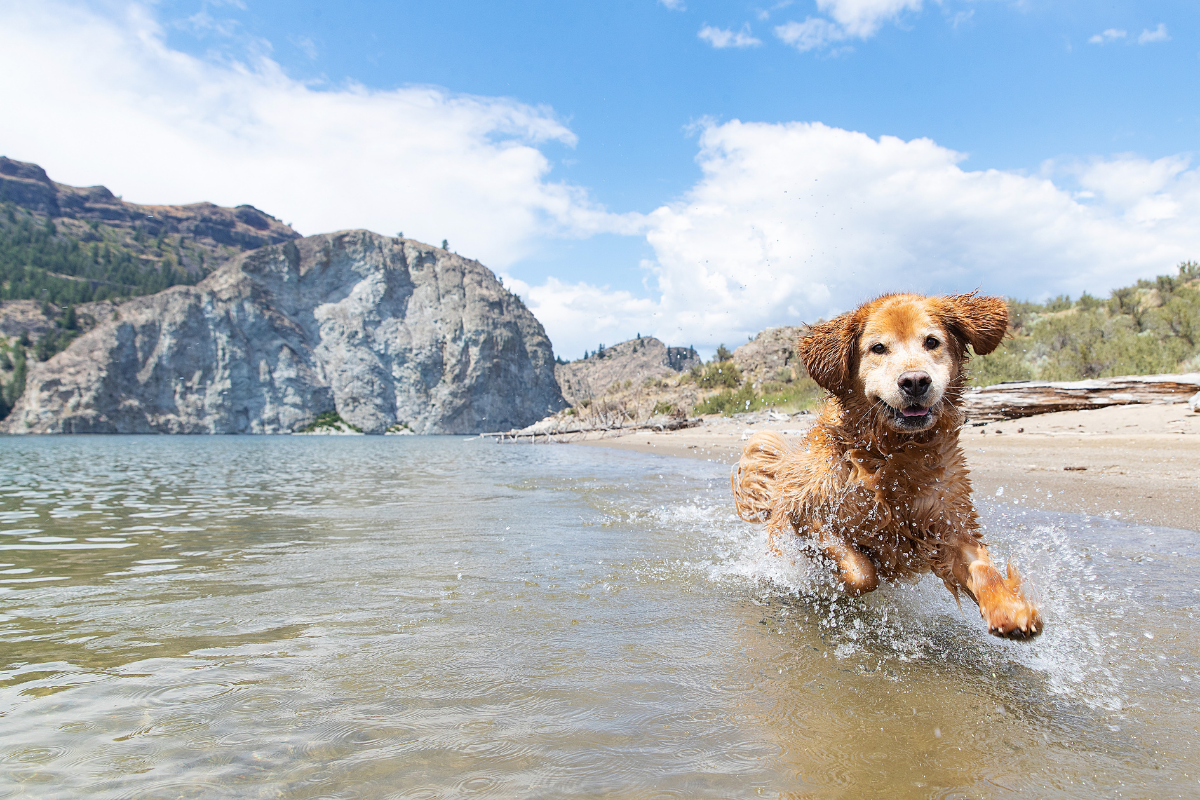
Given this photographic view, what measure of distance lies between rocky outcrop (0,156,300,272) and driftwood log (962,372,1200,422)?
17666 centimetres

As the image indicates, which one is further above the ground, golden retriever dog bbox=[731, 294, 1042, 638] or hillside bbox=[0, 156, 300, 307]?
hillside bbox=[0, 156, 300, 307]

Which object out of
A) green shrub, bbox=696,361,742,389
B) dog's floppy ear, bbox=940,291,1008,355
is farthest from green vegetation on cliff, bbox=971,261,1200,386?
green shrub, bbox=696,361,742,389

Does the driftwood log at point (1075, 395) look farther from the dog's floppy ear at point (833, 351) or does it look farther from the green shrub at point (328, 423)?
the green shrub at point (328, 423)

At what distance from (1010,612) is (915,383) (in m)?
1.17

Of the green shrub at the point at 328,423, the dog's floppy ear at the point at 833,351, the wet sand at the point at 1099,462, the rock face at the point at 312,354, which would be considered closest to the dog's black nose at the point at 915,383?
the dog's floppy ear at the point at 833,351

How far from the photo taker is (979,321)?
3.67m

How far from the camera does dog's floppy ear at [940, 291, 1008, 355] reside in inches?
143

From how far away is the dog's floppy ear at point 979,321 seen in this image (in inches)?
143

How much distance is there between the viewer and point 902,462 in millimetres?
3564

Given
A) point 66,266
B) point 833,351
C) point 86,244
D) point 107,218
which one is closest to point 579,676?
point 833,351

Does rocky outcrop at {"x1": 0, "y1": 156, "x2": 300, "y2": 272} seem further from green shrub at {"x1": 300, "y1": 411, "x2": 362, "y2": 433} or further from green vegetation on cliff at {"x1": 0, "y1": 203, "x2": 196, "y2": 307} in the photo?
green shrub at {"x1": 300, "y1": 411, "x2": 362, "y2": 433}

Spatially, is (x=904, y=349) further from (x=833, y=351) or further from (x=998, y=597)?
(x=998, y=597)

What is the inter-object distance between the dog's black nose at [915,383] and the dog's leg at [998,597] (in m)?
0.89

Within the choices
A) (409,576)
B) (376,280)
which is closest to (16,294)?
(376,280)
